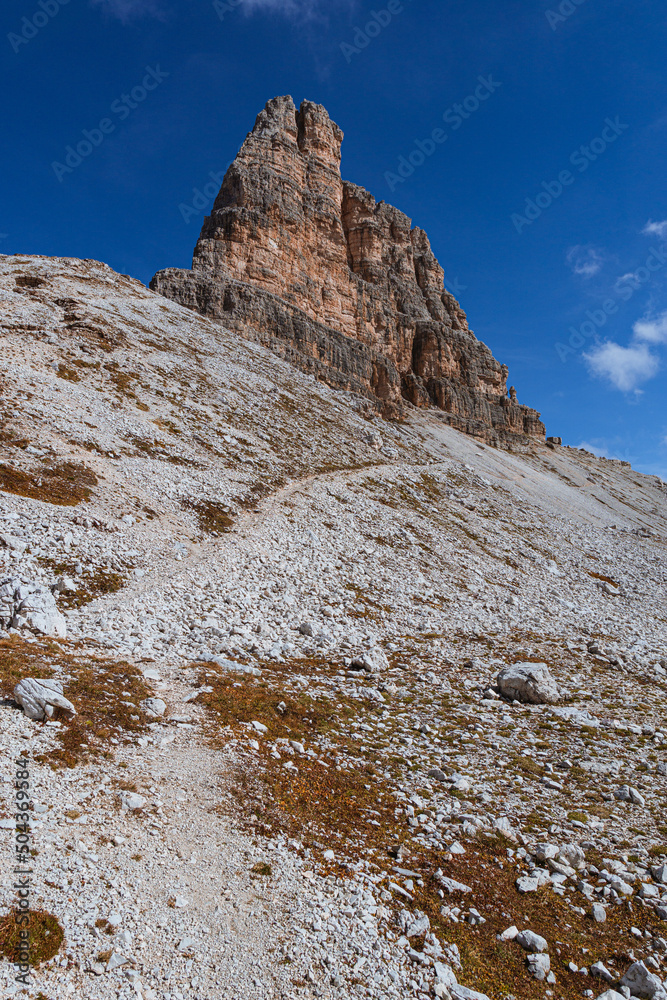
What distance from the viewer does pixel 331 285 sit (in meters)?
86.4

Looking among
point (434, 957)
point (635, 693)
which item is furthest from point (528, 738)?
point (434, 957)

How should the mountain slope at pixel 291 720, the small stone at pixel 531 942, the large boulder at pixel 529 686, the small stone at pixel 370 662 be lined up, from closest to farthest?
the mountain slope at pixel 291 720
the small stone at pixel 531 942
the large boulder at pixel 529 686
the small stone at pixel 370 662

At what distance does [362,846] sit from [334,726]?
455cm

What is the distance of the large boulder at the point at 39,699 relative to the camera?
29.9ft

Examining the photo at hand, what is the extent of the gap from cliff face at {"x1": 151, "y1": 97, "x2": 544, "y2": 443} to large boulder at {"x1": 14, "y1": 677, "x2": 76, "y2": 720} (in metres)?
60.3

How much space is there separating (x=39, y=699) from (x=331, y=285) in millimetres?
87548

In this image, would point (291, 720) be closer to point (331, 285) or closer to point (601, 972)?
point (601, 972)

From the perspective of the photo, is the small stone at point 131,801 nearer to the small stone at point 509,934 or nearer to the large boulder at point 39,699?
the large boulder at point 39,699

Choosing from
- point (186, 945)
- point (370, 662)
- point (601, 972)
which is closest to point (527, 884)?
point (601, 972)

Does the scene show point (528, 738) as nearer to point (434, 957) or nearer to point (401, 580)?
point (434, 957)

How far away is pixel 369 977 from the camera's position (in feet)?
19.6

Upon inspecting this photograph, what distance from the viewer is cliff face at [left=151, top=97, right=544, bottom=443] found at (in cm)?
6838

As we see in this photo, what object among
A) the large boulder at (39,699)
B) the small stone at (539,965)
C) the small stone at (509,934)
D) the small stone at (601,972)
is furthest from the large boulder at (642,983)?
the large boulder at (39,699)

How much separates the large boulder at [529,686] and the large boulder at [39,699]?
1353 cm
